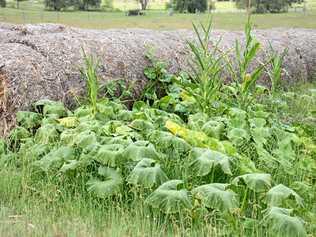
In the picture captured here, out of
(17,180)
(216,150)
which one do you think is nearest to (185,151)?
(216,150)

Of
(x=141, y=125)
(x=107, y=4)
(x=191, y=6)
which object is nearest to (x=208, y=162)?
(x=141, y=125)

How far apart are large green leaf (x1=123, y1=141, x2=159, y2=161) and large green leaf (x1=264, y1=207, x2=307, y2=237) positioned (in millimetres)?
1286

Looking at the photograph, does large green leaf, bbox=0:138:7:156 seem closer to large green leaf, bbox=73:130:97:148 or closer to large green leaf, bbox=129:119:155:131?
large green leaf, bbox=73:130:97:148

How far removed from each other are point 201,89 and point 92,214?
2563mm

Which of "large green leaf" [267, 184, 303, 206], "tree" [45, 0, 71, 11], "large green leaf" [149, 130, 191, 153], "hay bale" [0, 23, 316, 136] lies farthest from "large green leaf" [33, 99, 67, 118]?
"tree" [45, 0, 71, 11]

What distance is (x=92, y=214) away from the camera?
177 inches

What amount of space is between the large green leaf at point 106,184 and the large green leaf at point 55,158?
454 mm

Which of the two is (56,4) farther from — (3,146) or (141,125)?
(141,125)

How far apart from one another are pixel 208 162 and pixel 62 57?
3327mm

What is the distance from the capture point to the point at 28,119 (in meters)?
6.41

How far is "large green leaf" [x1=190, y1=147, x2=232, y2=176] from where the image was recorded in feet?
15.3

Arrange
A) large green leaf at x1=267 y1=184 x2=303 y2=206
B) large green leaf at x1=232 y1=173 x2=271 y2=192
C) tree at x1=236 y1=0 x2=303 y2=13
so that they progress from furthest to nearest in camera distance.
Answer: tree at x1=236 y1=0 x2=303 y2=13 → large green leaf at x1=232 y1=173 x2=271 y2=192 → large green leaf at x1=267 y1=184 x2=303 y2=206

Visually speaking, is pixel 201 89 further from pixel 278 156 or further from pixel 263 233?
pixel 263 233

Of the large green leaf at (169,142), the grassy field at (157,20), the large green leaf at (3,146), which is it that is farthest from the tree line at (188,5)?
the large green leaf at (169,142)
